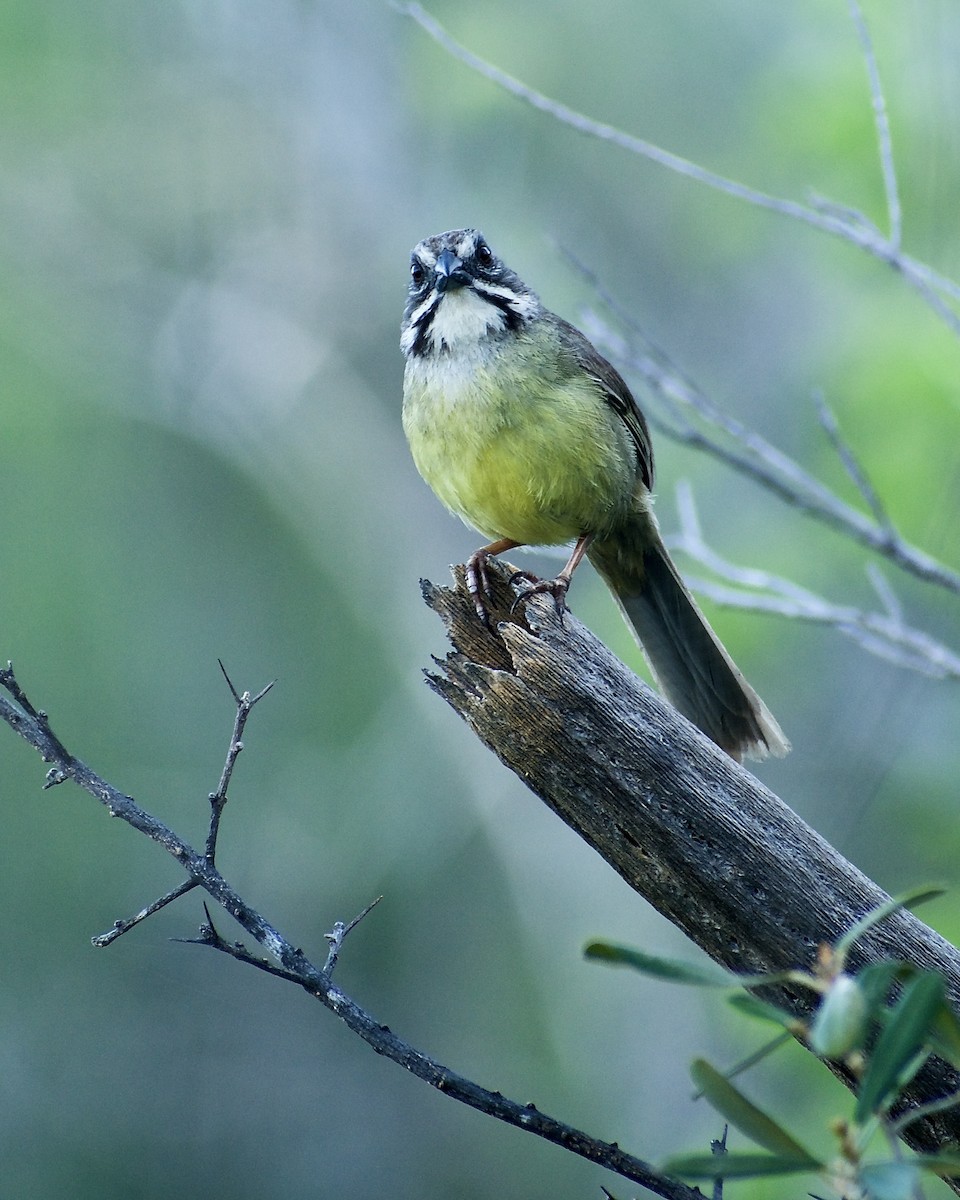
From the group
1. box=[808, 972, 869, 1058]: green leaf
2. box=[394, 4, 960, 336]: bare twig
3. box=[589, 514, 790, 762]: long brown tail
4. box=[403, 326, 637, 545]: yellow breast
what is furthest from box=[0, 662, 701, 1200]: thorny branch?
box=[394, 4, 960, 336]: bare twig

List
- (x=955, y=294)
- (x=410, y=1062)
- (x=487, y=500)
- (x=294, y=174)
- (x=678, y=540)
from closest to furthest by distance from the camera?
1. (x=410, y=1062)
2. (x=955, y=294)
3. (x=487, y=500)
4. (x=678, y=540)
5. (x=294, y=174)

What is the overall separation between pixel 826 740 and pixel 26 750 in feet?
22.1

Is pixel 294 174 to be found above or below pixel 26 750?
above

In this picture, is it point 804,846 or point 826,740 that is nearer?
point 804,846

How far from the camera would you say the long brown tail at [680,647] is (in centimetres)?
445

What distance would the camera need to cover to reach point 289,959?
2.44 meters

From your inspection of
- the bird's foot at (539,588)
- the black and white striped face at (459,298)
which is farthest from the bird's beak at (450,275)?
the bird's foot at (539,588)

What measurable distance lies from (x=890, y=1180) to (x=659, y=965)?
342mm

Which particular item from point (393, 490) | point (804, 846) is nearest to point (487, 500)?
point (804, 846)

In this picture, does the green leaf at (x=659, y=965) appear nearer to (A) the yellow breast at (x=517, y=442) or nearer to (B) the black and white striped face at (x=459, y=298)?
(A) the yellow breast at (x=517, y=442)

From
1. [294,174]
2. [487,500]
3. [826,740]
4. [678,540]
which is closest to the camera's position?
[487,500]

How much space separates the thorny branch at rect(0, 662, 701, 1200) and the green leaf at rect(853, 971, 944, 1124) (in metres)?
0.61

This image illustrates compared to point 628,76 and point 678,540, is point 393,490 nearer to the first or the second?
point 628,76

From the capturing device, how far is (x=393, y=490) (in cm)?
1276
